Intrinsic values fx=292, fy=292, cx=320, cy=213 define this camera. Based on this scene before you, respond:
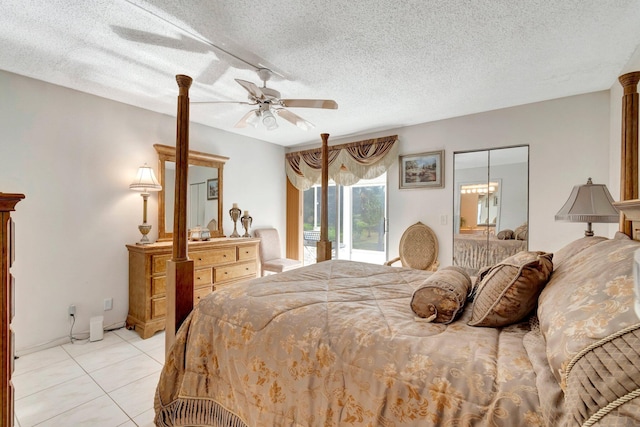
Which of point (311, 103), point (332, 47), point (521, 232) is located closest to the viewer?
point (332, 47)

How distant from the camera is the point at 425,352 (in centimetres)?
98

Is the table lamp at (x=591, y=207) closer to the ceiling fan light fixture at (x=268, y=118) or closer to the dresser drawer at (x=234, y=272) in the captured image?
the ceiling fan light fixture at (x=268, y=118)

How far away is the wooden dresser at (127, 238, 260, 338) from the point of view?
295 cm

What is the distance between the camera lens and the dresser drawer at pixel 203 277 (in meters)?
3.33

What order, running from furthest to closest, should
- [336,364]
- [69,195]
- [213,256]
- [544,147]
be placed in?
[213,256]
[544,147]
[69,195]
[336,364]

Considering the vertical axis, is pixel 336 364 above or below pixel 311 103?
below

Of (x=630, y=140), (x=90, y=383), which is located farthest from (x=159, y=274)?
(x=630, y=140)

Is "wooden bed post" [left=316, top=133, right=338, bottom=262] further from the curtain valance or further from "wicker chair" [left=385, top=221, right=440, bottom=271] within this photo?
the curtain valance

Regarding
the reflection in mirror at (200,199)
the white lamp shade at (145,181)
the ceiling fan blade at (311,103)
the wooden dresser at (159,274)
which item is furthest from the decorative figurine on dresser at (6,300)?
the reflection in mirror at (200,199)

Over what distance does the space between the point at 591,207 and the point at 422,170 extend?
1.94 metres

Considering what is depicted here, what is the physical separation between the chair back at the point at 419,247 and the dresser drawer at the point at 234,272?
2053 mm

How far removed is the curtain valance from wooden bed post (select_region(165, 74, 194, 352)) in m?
2.85

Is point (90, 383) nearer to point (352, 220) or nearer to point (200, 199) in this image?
point (200, 199)

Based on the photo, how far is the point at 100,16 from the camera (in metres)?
1.75
